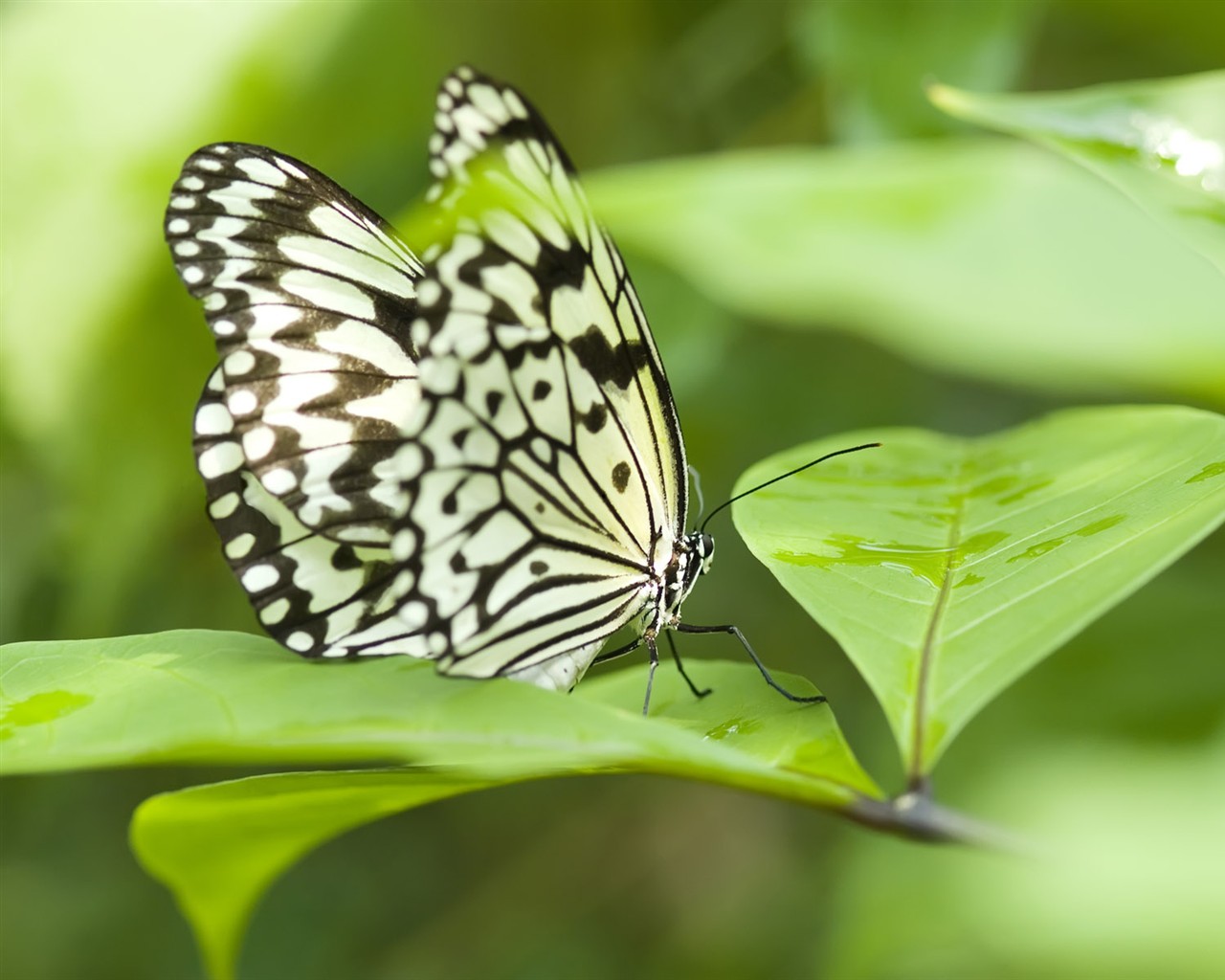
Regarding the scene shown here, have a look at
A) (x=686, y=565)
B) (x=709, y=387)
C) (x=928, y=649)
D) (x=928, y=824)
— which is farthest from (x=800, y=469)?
(x=709, y=387)

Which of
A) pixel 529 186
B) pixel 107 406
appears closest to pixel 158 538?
pixel 107 406

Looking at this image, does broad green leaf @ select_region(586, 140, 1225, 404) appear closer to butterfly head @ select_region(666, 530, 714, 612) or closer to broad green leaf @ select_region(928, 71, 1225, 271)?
broad green leaf @ select_region(928, 71, 1225, 271)

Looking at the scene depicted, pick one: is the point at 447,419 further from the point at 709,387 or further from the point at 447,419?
the point at 709,387

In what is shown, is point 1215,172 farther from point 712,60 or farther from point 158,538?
point 158,538

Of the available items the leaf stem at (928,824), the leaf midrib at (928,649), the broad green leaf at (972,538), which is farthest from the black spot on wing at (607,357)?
the leaf stem at (928,824)

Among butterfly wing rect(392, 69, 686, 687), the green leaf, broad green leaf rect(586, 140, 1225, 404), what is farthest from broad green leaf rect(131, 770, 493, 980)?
broad green leaf rect(586, 140, 1225, 404)

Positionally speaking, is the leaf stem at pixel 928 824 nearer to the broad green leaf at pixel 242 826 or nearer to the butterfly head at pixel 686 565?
the broad green leaf at pixel 242 826
